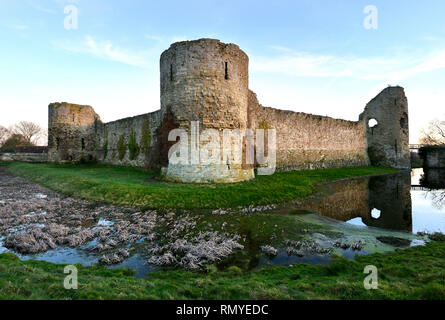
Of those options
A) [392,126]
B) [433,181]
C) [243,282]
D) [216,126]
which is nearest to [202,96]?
[216,126]

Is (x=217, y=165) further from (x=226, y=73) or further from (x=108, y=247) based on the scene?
(x=108, y=247)

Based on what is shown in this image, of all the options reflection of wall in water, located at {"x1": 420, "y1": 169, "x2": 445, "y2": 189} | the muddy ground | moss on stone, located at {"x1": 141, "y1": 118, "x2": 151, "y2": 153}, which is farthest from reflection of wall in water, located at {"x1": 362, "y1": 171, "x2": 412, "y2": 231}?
moss on stone, located at {"x1": 141, "y1": 118, "x2": 151, "y2": 153}

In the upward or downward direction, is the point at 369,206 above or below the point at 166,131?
below

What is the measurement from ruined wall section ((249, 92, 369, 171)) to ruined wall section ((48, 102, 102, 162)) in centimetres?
2320

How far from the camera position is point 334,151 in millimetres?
29812

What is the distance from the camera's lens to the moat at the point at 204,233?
207 inches

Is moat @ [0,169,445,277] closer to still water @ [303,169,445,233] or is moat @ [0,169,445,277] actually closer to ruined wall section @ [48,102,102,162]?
still water @ [303,169,445,233]

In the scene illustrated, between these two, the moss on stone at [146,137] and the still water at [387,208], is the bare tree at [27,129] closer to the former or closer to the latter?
the moss on stone at [146,137]

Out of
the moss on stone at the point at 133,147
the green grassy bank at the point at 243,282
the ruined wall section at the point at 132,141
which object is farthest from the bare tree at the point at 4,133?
the green grassy bank at the point at 243,282

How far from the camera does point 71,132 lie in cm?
3055

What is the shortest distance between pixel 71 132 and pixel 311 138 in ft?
101

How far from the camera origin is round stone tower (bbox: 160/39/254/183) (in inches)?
540

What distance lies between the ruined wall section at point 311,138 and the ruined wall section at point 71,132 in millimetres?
23205

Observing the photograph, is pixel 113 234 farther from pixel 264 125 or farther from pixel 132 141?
pixel 132 141
